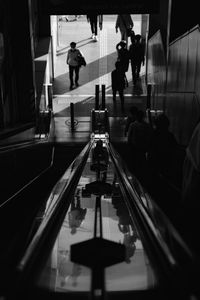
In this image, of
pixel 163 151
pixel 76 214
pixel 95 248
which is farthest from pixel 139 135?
pixel 95 248

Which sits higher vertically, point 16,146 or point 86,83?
point 86,83

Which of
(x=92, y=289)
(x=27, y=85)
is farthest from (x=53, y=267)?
(x=27, y=85)

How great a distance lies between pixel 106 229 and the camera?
94.3 inches

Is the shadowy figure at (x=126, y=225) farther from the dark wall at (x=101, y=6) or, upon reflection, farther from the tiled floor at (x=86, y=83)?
the dark wall at (x=101, y=6)

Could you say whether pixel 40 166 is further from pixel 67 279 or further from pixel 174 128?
pixel 67 279

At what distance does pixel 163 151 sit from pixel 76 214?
3.90m

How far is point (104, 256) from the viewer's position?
1.98m

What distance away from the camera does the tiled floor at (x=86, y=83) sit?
11758 millimetres

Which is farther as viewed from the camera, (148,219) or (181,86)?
(181,86)

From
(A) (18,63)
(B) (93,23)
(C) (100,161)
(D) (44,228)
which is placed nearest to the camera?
(D) (44,228)

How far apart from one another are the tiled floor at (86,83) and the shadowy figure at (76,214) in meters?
7.14

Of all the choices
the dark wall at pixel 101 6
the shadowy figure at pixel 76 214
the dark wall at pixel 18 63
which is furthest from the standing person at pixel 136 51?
the shadowy figure at pixel 76 214

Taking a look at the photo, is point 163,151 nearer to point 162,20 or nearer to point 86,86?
point 162,20

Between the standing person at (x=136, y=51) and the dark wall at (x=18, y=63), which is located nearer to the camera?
the dark wall at (x=18, y=63)
